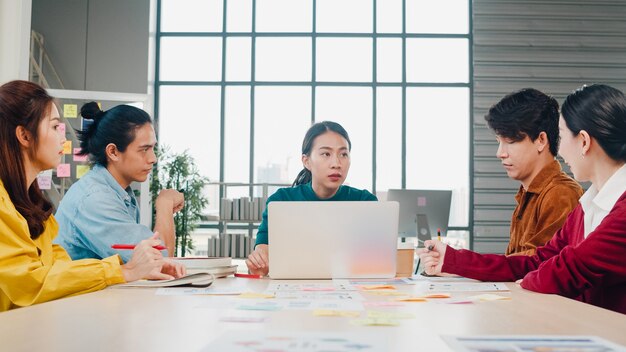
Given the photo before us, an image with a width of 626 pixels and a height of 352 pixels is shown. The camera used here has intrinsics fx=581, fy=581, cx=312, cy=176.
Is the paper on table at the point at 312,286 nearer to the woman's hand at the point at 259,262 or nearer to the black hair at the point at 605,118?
the woman's hand at the point at 259,262

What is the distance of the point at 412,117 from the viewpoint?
7.15m

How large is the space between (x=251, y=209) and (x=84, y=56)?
280 cm

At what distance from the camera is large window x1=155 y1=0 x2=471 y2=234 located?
7.10 m

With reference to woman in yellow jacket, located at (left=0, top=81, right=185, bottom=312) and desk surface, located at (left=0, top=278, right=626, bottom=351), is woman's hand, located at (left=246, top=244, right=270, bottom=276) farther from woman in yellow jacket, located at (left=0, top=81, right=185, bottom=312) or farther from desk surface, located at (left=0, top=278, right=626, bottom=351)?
desk surface, located at (left=0, top=278, right=626, bottom=351)

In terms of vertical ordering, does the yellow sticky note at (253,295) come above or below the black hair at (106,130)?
below

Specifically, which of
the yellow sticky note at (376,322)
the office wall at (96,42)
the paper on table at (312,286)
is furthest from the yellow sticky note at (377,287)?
the office wall at (96,42)

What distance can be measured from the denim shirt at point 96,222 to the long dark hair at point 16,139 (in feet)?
1.36

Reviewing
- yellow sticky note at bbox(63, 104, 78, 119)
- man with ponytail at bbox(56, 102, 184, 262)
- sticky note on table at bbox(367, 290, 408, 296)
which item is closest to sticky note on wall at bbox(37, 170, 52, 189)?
yellow sticky note at bbox(63, 104, 78, 119)

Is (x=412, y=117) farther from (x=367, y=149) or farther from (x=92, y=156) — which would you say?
(x=92, y=156)

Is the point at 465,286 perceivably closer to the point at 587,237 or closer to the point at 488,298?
the point at 488,298

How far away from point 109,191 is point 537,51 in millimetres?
6308

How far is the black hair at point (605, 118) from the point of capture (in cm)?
163

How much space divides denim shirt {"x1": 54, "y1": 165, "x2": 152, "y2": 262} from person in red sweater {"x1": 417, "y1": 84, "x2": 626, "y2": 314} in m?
1.09

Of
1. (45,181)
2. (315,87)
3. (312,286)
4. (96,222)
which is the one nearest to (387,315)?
(312,286)
